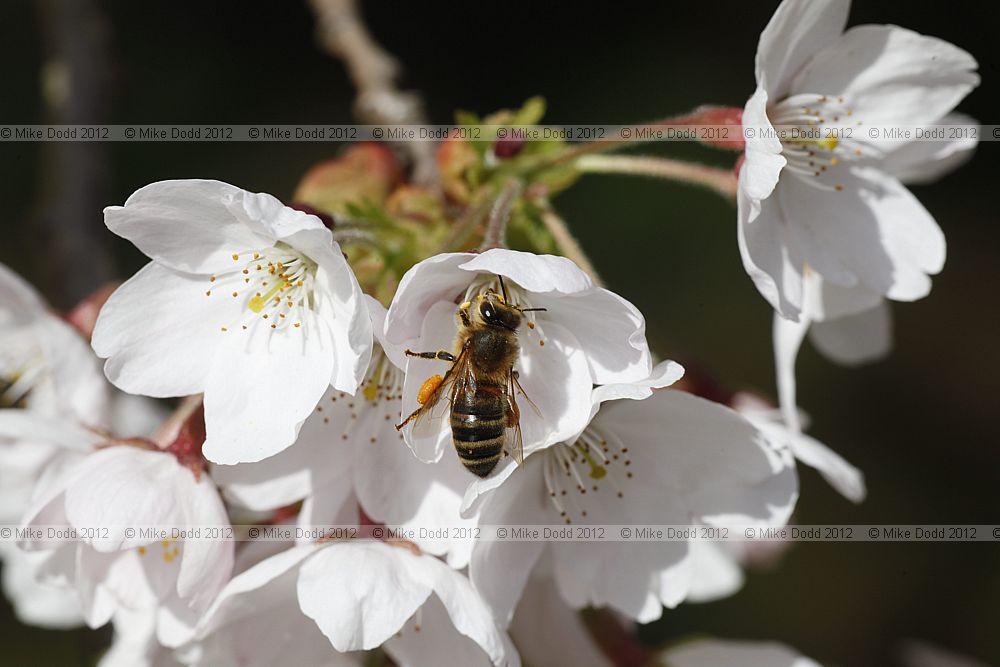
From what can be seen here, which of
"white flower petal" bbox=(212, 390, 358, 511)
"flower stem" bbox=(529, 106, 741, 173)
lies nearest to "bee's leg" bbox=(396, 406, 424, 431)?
"white flower petal" bbox=(212, 390, 358, 511)

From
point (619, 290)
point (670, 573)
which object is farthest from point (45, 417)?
point (619, 290)

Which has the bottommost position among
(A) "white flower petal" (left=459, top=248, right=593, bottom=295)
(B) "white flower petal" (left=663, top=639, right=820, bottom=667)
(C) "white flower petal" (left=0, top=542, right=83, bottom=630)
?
(B) "white flower petal" (left=663, top=639, right=820, bottom=667)

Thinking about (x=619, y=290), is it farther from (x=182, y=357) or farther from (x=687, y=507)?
(x=182, y=357)

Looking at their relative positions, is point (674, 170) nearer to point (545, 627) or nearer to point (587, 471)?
point (587, 471)

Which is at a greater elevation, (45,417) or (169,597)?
(45,417)

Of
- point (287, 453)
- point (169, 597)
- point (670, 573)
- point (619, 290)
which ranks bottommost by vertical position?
point (619, 290)

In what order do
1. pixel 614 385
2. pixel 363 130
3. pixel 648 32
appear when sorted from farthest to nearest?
pixel 648 32 → pixel 363 130 → pixel 614 385

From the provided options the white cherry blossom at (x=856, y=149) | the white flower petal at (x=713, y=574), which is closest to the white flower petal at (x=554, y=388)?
the white cherry blossom at (x=856, y=149)

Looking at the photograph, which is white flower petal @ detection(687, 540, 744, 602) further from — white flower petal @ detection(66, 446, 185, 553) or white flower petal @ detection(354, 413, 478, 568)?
white flower petal @ detection(66, 446, 185, 553)
